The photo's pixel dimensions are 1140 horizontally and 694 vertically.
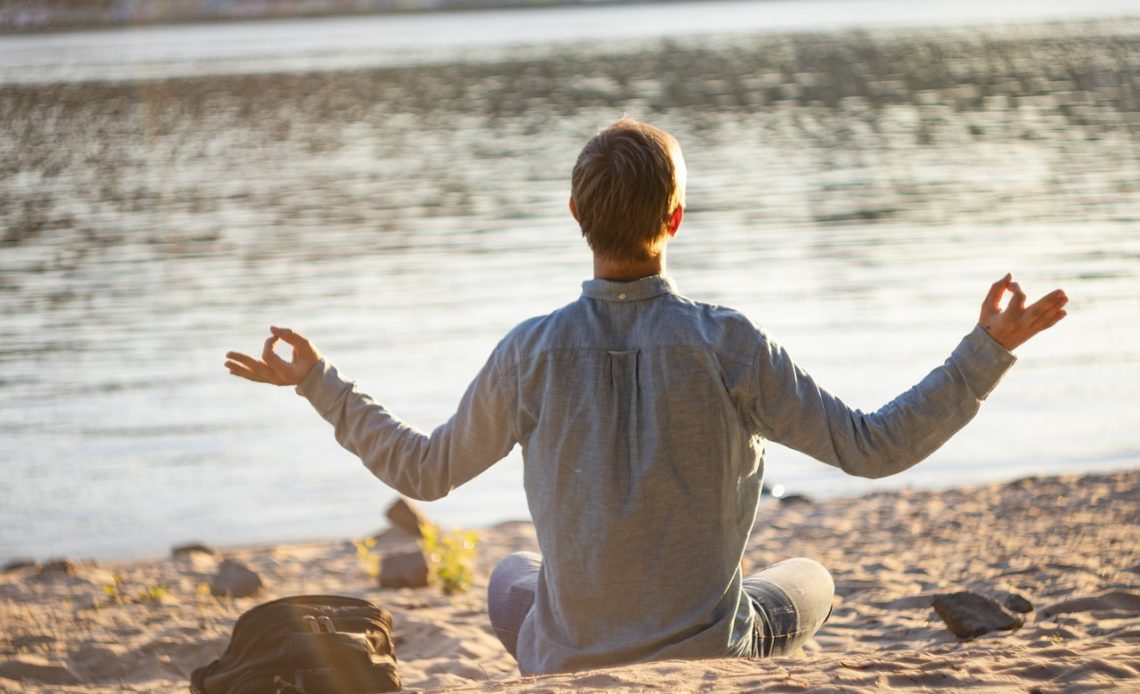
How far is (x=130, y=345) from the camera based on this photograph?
13.0m

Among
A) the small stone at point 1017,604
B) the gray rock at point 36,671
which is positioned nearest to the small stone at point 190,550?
the gray rock at point 36,671

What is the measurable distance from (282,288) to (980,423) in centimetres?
803

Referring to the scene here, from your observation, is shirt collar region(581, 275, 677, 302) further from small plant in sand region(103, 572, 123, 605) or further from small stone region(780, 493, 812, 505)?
small stone region(780, 493, 812, 505)

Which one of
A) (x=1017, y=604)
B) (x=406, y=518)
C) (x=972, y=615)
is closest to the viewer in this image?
(x=972, y=615)

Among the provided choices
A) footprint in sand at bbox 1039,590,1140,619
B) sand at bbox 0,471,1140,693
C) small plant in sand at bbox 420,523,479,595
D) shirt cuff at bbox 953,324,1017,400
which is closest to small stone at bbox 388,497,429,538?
sand at bbox 0,471,1140,693

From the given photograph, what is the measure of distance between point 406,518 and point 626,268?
4.65m

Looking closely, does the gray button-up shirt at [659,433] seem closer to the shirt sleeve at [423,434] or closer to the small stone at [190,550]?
the shirt sleeve at [423,434]

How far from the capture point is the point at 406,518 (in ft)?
25.0

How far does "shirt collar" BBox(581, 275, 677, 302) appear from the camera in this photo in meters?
3.18

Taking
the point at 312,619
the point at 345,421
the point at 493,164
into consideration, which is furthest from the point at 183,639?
the point at 493,164

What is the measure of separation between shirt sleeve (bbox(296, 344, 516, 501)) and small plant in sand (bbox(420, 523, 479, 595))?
2.88 meters

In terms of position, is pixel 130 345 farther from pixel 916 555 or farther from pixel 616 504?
pixel 616 504

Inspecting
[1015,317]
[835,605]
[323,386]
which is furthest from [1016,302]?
[835,605]

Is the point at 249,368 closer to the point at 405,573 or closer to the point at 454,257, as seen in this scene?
the point at 405,573
